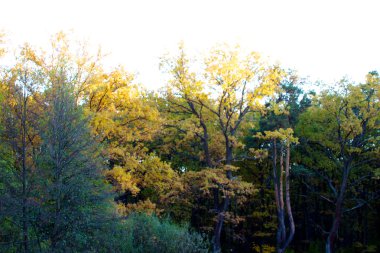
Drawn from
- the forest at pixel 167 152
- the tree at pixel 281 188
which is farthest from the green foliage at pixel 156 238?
the tree at pixel 281 188

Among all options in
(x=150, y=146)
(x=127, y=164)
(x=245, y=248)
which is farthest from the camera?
(x=245, y=248)

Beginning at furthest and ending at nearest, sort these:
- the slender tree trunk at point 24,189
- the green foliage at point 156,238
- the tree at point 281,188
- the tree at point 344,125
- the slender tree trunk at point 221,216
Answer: the tree at point 344,125 < the tree at point 281,188 < the slender tree trunk at point 221,216 < the green foliage at point 156,238 < the slender tree trunk at point 24,189

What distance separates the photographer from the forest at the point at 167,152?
496 inches

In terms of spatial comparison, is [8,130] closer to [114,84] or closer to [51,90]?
[51,90]

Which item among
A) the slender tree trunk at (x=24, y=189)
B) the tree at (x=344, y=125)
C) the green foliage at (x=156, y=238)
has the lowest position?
the green foliage at (x=156, y=238)

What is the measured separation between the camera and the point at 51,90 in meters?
13.2

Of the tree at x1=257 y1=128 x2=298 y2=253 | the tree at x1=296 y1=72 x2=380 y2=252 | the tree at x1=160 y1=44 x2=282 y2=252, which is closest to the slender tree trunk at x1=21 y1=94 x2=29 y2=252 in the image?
the tree at x1=160 y1=44 x2=282 y2=252

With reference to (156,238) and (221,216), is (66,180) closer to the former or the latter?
(156,238)

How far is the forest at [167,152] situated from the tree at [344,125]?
9cm

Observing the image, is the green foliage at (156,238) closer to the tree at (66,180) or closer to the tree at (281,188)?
the tree at (66,180)

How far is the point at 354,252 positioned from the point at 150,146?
19.1 metres

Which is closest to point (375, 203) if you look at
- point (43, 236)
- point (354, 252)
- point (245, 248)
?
point (354, 252)

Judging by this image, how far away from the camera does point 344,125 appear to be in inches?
1093

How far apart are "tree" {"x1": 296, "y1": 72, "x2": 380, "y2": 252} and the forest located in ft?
0.29
